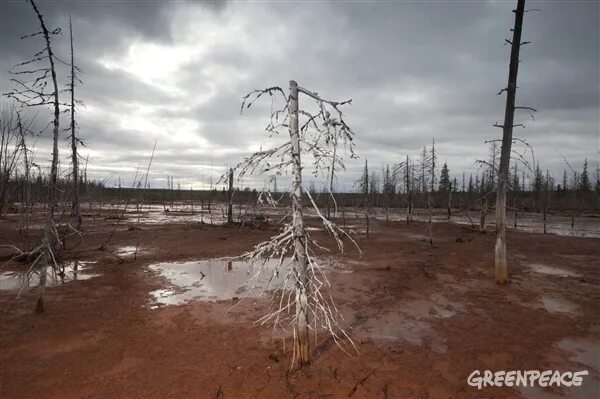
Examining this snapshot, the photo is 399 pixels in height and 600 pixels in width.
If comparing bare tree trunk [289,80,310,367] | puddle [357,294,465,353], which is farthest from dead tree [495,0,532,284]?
bare tree trunk [289,80,310,367]

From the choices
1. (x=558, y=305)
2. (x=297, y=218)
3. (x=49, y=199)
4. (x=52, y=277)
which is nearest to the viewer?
(x=297, y=218)

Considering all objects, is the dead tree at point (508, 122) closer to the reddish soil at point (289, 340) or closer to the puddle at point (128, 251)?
the reddish soil at point (289, 340)

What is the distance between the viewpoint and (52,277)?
11156 millimetres

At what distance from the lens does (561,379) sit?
5.86m

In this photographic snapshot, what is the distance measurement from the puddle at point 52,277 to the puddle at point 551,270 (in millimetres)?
15709

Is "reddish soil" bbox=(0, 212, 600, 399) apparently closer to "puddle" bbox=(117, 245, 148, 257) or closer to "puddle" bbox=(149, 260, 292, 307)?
"puddle" bbox=(149, 260, 292, 307)

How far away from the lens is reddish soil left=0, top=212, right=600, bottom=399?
554 centimetres

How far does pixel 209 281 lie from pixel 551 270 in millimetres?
12570

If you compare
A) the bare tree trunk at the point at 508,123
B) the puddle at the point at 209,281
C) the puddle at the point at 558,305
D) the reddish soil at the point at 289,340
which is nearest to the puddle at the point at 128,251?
the puddle at the point at 209,281

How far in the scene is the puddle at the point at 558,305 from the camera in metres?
9.24

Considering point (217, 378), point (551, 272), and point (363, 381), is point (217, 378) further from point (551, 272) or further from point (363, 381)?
point (551, 272)

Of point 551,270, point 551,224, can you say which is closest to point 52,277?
point 551,270

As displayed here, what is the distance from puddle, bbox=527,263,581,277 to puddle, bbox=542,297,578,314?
12.6 ft

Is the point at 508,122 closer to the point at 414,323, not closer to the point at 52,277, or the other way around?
the point at 414,323
